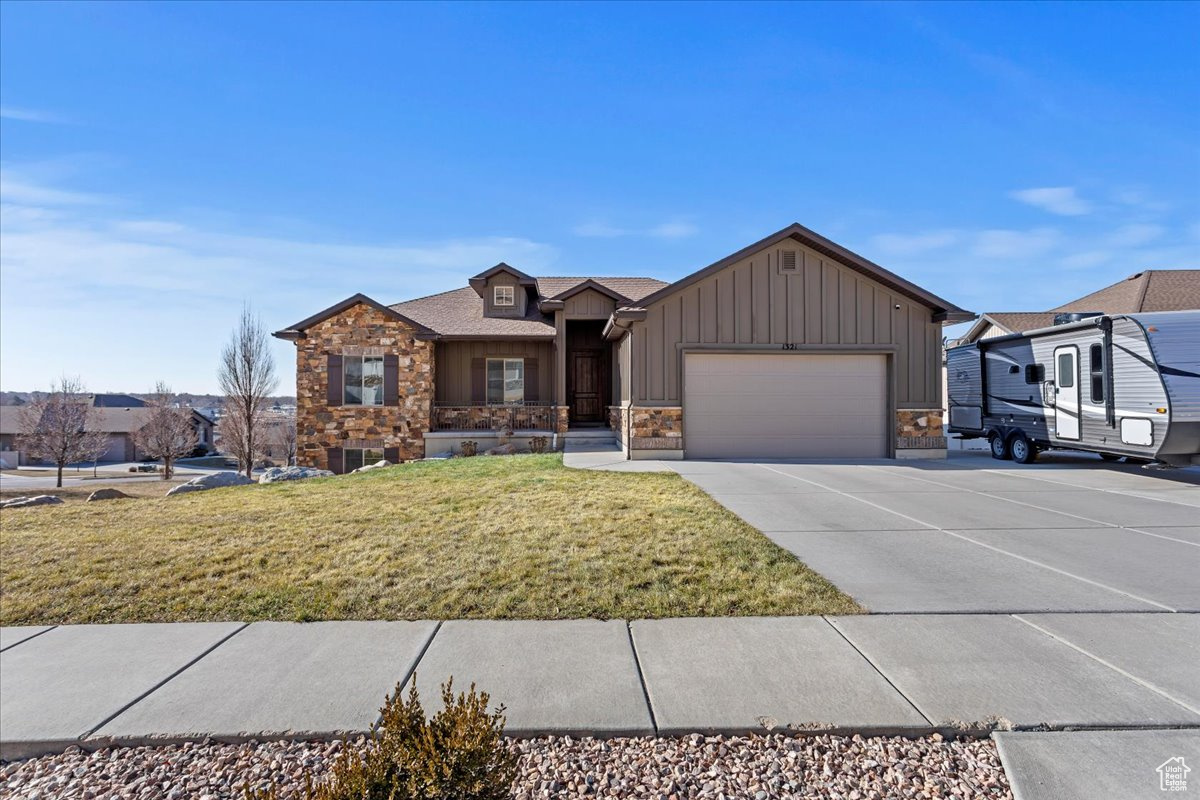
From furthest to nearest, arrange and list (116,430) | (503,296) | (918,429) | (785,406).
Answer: (116,430), (503,296), (918,429), (785,406)

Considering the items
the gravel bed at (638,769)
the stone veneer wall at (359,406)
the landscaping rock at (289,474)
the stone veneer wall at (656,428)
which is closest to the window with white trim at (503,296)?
the stone veneer wall at (359,406)

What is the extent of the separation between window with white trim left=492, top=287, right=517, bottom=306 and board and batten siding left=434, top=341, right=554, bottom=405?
1770 millimetres

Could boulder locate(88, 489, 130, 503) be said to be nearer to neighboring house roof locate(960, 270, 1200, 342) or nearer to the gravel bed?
the gravel bed

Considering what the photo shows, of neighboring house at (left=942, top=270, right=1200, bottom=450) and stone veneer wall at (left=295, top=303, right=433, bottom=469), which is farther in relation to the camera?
neighboring house at (left=942, top=270, right=1200, bottom=450)

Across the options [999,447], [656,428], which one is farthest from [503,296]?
[999,447]

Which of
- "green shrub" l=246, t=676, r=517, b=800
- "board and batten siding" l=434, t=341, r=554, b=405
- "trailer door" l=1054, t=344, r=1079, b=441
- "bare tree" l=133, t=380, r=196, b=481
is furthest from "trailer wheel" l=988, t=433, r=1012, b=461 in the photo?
"bare tree" l=133, t=380, r=196, b=481

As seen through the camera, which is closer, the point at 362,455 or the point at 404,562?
the point at 404,562

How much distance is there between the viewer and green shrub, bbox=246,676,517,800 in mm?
1736

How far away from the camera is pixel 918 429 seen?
1273cm

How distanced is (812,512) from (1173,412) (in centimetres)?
666

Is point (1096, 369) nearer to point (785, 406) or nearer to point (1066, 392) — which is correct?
point (1066, 392)

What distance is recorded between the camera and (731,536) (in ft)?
18.5

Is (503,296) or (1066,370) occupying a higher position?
(503,296)

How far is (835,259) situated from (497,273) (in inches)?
396
